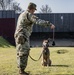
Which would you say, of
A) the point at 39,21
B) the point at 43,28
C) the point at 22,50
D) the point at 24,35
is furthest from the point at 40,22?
the point at 43,28

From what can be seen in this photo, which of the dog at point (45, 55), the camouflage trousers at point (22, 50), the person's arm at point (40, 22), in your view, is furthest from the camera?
the dog at point (45, 55)

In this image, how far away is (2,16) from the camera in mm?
52406

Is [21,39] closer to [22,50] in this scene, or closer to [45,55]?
[22,50]

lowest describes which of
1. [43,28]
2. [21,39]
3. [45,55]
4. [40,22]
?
[43,28]

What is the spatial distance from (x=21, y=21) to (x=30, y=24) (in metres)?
0.25

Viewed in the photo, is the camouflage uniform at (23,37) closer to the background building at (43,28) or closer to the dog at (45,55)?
the dog at (45,55)

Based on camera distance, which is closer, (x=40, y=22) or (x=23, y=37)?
(x=40, y=22)

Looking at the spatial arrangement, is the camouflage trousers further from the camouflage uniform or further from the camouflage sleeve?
the camouflage sleeve

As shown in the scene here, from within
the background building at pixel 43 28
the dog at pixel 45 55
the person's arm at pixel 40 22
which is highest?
the person's arm at pixel 40 22

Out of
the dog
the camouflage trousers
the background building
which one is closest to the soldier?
the camouflage trousers

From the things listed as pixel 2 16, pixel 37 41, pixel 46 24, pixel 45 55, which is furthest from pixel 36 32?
pixel 46 24

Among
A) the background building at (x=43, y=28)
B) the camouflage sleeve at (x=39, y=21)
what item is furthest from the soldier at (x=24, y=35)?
the background building at (x=43, y=28)

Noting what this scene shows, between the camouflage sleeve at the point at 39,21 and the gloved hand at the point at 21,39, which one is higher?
the camouflage sleeve at the point at 39,21

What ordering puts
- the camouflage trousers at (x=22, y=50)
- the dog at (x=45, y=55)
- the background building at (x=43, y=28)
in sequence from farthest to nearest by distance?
the background building at (x=43, y=28) → the dog at (x=45, y=55) → the camouflage trousers at (x=22, y=50)
